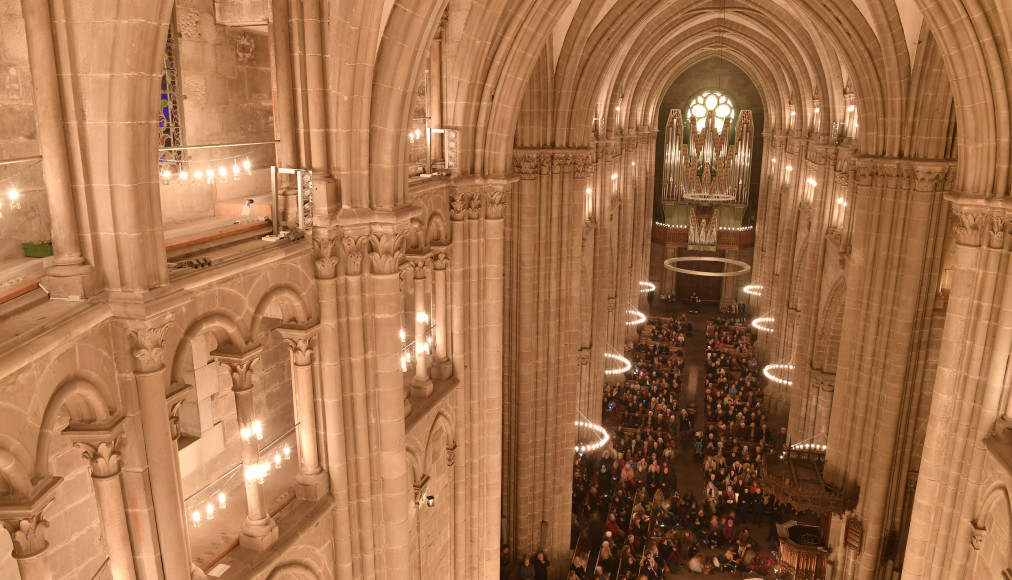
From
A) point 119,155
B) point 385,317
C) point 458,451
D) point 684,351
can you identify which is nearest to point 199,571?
point 385,317

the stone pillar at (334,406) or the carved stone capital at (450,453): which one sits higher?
the stone pillar at (334,406)

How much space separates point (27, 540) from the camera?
4406 millimetres

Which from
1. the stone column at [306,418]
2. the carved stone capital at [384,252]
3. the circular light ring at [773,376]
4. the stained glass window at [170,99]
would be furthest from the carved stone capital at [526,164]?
the circular light ring at [773,376]

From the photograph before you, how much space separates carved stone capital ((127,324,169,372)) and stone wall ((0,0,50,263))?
1513 millimetres

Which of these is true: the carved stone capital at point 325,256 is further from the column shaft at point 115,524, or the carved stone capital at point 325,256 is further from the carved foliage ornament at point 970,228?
the carved foliage ornament at point 970,228

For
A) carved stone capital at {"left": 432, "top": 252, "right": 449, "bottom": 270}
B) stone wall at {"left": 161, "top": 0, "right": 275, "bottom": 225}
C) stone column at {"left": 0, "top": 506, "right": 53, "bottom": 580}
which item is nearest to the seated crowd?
carved stone capital at {"left": 432, "top": 252, "right": 449, "bottom": 270}

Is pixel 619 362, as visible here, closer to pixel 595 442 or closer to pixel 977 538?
pixel 595 442

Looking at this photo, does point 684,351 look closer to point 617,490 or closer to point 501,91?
point 617,490

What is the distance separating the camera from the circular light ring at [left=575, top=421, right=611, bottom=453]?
1920 cm

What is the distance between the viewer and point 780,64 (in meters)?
26.8

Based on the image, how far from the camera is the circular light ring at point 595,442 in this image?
1920 centimetres

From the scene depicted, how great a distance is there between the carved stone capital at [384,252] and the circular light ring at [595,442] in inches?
491

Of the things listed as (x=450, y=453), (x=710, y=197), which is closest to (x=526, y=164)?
(x=450, y=453)

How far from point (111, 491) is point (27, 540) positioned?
0.64 metres
